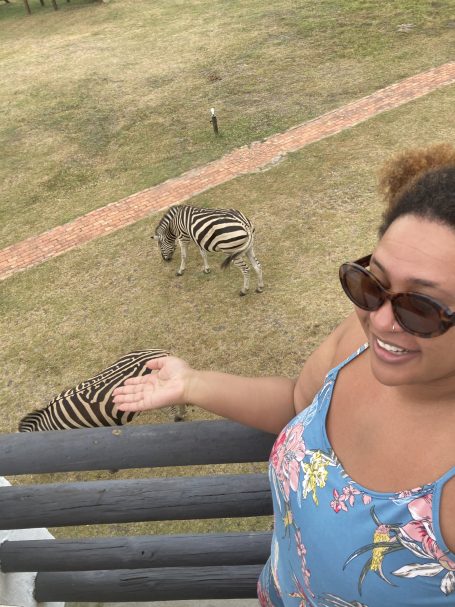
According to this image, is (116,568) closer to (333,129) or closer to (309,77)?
(333,129)

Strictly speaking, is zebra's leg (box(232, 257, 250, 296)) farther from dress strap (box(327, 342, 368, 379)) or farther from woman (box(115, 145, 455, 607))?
dress strap (box(327, 342, 368, 379))

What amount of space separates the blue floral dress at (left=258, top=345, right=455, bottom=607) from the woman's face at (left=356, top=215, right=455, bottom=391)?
0.73 feet

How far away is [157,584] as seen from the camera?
109 inches

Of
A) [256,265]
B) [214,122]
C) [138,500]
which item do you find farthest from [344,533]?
[214,122]

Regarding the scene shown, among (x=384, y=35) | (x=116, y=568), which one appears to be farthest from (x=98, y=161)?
(x=116, y=568)

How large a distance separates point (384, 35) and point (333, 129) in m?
5.51

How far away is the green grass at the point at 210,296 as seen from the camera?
657cm

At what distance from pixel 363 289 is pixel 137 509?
58.4 inches

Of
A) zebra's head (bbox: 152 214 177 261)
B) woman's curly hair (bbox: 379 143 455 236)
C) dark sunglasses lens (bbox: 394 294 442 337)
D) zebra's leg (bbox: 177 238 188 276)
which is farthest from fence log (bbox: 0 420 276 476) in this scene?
zebra's head (bbox: 152 214 177 261)

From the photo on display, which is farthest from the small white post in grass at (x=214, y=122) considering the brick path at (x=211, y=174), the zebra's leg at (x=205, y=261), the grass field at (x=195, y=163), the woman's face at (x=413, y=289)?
the woman's face at (x=413, y=289)

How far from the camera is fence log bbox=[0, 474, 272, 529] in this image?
2320 mm

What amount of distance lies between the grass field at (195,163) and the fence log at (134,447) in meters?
3.06

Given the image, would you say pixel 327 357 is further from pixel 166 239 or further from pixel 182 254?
pixel 166 239

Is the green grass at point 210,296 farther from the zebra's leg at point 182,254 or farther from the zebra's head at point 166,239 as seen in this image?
the zebra's head at point 166,239
